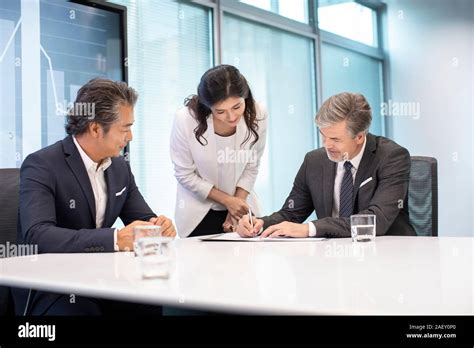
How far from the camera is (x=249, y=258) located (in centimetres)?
174

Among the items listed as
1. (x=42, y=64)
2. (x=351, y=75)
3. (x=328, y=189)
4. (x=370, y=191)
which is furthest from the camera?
(x=351, y=75)

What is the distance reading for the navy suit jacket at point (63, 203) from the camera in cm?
194

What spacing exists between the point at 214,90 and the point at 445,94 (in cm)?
510

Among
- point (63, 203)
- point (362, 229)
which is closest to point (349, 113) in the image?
point (362, 229)

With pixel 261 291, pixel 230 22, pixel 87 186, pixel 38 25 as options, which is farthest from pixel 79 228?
pixel 230 22

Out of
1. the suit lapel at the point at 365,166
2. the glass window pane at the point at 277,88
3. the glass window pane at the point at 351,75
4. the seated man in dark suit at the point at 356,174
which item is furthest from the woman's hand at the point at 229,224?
the glass window pane at the point at 351,75

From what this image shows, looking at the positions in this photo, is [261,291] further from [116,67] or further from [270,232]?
[116,67]

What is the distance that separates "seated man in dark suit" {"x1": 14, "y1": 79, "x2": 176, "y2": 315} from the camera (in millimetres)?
1944

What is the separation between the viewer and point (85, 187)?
2.15m

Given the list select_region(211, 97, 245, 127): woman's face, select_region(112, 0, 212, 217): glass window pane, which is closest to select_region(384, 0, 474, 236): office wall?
select_region(112, 0, 212, 217): glass window pane

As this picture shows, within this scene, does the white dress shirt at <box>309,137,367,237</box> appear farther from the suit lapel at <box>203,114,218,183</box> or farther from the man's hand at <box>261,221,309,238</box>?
the suit lapel at <box>203,114,218,183</box>

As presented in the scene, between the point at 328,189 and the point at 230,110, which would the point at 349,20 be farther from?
the point at 328,189

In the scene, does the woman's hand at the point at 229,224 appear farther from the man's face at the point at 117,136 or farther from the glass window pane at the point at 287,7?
the glass window pane at the point at 287,7

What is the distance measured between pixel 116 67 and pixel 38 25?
0.63 meters
